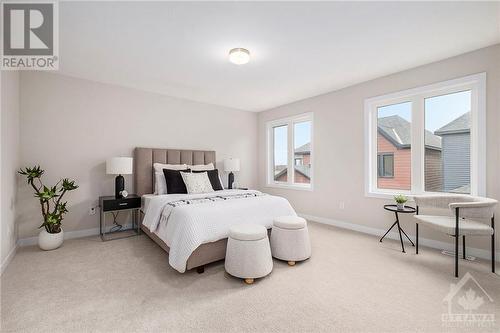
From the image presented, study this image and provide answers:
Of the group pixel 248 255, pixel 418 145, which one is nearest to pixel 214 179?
pixel 248 255

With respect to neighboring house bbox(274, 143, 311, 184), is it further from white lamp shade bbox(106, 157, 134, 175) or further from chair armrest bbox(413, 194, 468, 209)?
white lamp shade bbox(106, 157, 134, 175)

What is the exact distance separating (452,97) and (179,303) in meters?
4.11

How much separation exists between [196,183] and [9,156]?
2.30m

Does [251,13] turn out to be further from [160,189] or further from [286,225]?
[160,189]

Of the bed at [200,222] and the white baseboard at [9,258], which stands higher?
the bed at [200,222]

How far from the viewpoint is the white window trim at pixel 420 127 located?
8.78ft

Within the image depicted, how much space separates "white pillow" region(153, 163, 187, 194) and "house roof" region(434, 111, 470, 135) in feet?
13.4

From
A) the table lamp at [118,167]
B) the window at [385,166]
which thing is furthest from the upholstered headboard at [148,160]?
the window at [385,166]

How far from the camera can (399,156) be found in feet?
11.5

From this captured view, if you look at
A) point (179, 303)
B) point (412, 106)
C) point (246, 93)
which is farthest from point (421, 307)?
point (246, 93)

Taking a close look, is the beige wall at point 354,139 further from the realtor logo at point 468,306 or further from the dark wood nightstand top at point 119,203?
the dark wood nightstand top at point 119,203

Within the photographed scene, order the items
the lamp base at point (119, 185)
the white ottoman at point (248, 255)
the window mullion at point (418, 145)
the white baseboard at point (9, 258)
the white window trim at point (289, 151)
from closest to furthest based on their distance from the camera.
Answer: the white ottoman at point (248, 255) < the white baseboard at point (9, 258) < the window mullion at point (418, 145) < the lamp base at point (119, 185) < the white window trim at point (289, 151)

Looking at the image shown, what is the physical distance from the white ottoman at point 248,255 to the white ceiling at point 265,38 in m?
2.10

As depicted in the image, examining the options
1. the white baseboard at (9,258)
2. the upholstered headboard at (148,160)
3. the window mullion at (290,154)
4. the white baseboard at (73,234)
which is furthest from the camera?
the window mullion at (290,154)
